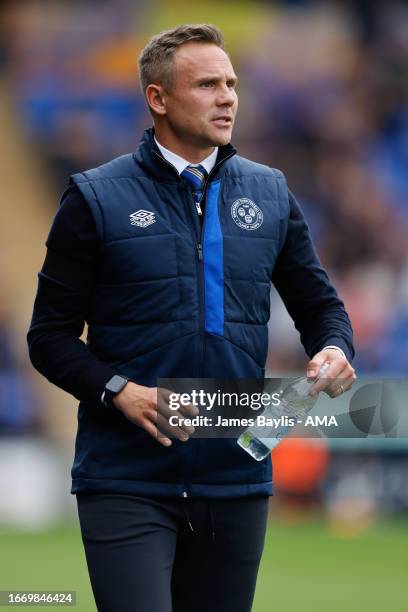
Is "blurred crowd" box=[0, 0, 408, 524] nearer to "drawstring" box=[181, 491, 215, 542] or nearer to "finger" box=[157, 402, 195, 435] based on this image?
"drawstring" box=[181, 491, 215, 542]

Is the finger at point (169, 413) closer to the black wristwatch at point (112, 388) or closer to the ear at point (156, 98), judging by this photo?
the black wristwatch at point (112, 388)

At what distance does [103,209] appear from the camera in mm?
3732

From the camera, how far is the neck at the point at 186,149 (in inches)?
153

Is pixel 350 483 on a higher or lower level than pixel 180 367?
lower

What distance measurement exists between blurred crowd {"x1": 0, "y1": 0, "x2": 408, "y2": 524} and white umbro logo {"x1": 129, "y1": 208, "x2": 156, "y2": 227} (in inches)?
444

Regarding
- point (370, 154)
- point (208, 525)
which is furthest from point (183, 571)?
point (370, 154)

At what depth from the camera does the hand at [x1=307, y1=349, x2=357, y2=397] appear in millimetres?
3602

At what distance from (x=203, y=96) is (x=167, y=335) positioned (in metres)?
0.67

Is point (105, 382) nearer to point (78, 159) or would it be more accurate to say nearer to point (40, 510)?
point (40, 510)

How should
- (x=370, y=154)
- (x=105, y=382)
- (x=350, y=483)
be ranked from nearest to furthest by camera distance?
(x=105, y=382) < (x=350, y=483) < (x=370, y=154)

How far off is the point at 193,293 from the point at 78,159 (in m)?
12.4

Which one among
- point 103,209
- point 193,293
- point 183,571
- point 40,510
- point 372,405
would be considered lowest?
point 40,510

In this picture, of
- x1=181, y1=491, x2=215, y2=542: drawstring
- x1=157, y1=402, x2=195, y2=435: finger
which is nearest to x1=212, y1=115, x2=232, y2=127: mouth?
x1=157, y1=402, x2=195, y2=435: finger

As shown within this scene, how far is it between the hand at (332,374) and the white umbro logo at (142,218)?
58cm
